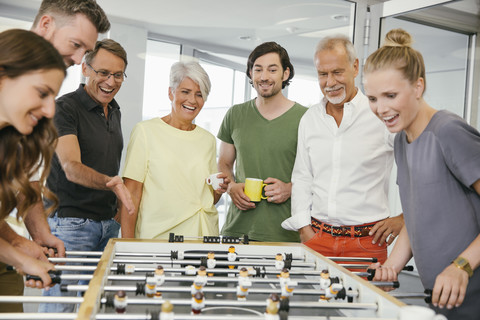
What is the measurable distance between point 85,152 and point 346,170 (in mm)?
1256

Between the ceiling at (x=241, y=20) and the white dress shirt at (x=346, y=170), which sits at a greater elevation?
the ceiling at (x=241, y=20)

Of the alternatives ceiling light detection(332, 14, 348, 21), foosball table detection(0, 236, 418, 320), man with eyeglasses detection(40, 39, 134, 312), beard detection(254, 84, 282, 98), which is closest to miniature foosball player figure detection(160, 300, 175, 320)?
foosball table detection(0, 236, 418, 320)

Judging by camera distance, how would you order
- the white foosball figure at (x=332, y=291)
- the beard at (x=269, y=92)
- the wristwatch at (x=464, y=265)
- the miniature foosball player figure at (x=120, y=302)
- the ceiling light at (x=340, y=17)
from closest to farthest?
the miniature foosball player figure at (x=120, y=302)
the white foosball figure at (x=332, y=291)
the wristwatch at (x=464, y=265)
the beard at (x=269, y=92)
the ceiling light at (x=340, y=17)

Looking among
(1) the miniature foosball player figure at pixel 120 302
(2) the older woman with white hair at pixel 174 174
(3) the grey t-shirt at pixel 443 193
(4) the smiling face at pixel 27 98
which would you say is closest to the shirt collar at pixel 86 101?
(2) the older woman with white hair at pixel 174 174

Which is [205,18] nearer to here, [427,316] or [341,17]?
[341,17]

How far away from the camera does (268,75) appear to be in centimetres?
255

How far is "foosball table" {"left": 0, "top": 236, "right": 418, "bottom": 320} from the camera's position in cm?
113

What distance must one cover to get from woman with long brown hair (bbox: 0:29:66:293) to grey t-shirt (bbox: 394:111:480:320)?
3.97ft

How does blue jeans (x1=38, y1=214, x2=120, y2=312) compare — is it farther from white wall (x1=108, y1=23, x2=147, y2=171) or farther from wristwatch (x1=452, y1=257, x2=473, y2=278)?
wristwatch (x1=452, y1=257, x2=473, y2=278)

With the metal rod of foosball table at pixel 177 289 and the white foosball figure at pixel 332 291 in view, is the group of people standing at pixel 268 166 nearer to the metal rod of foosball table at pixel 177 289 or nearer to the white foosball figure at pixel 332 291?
the metal rod of foosball table at pixel 177 289

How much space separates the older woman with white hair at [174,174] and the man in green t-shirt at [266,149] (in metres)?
0.19

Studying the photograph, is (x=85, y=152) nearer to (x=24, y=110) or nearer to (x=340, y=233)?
(x=24, y=110)

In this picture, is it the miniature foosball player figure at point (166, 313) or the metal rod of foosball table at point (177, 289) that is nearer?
the miniature foosball player figure at point (166, 313)

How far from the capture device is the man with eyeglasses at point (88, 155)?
213cm
